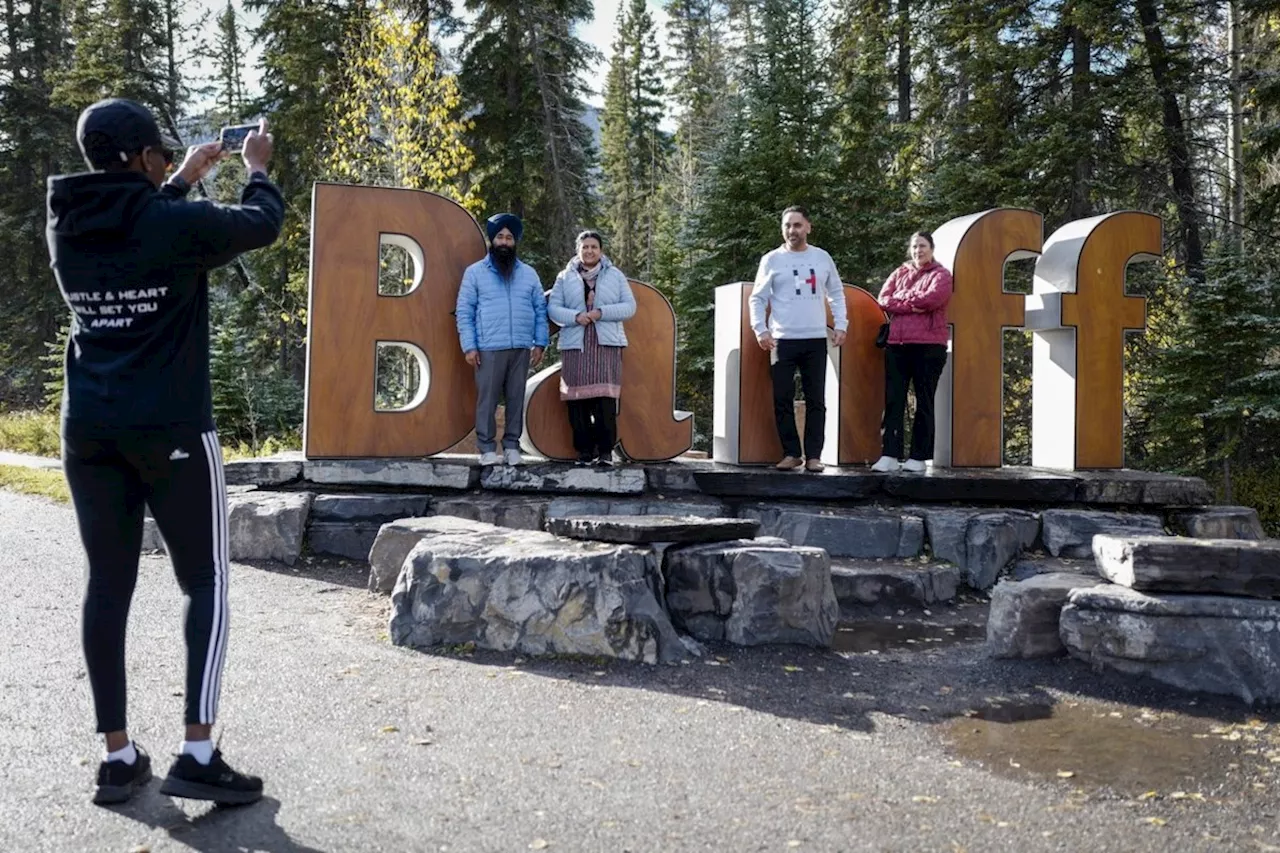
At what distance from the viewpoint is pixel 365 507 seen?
7516mm

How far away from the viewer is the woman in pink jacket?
772 cm

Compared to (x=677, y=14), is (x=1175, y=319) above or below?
below

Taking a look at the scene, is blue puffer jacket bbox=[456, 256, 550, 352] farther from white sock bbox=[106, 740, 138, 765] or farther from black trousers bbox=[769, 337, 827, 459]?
white sock bbox=[106, 740, 138, 765]

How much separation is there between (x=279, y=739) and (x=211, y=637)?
28.1 inches

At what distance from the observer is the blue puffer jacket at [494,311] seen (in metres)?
7.55

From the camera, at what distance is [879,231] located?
61.5ft

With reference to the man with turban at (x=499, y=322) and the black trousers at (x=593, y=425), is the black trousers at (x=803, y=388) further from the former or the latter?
the man with turban at (x=499, y=322)

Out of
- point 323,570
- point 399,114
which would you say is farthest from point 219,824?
point 399,114

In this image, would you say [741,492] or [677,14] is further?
[677,14]

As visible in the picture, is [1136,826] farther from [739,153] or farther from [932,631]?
[739,153]

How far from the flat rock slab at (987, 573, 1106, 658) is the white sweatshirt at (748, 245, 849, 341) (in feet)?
9.90

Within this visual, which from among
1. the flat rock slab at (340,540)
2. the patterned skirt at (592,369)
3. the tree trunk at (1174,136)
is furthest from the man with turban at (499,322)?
the tree trunk at (1174,136)

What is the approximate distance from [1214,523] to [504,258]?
219 inches

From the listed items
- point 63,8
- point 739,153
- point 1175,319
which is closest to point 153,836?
point 1175,319
